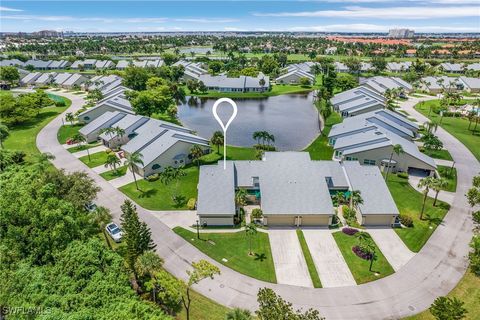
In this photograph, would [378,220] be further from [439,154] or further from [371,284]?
[439,154]

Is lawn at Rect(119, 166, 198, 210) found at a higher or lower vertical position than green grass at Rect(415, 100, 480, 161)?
lower

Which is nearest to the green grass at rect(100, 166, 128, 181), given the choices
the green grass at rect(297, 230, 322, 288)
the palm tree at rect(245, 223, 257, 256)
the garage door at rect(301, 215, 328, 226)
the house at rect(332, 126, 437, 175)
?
the palm tree at rect(245, 223, 257, 256)

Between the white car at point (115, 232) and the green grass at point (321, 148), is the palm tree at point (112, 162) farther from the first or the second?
the green grass at point (321, 148)

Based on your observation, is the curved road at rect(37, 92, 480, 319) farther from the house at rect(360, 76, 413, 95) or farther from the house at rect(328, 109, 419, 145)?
the house at rect(360, 76, 413, 95)

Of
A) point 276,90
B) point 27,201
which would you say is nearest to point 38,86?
point 276,90

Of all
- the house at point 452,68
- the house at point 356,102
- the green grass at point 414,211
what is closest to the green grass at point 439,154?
the green grass at point 414,211

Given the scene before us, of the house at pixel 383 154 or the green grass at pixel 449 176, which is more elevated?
the house at pixel 383 154
